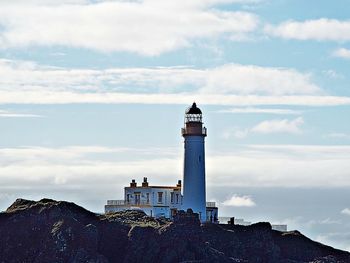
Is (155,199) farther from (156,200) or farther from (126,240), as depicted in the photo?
(126,240)

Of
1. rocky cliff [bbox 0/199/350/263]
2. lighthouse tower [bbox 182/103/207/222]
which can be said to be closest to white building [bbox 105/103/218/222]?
lighthouse tower [bbox 182/103/207/222]

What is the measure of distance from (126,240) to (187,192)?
10885 mm

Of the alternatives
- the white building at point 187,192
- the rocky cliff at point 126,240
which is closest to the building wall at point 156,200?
the white building at point 187,192

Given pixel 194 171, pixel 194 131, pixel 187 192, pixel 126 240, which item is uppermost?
pixel 194 131

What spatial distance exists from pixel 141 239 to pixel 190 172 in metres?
11.3

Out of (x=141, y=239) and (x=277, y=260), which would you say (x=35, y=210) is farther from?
(x=277, y=260)

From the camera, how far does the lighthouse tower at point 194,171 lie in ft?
342

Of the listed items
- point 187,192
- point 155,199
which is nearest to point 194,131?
point 187,192

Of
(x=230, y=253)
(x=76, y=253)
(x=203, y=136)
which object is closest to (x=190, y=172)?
(x=203, y=136)

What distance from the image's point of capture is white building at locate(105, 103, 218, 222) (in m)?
104

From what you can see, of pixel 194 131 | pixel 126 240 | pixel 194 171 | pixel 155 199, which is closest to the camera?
pixel 126 240

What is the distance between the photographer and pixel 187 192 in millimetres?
104375

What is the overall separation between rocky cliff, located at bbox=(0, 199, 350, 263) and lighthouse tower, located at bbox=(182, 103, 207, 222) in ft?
16.8

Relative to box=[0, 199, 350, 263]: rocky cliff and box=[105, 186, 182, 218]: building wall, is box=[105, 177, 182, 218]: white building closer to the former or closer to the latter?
box=[105, 186, 182, 218]: building wall
